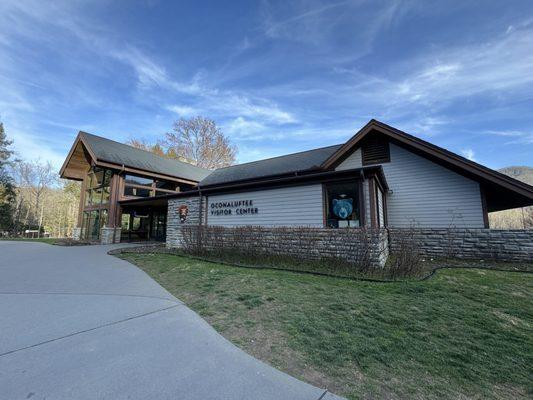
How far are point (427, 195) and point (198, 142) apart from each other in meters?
29.0

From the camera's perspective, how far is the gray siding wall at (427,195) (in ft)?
32.3

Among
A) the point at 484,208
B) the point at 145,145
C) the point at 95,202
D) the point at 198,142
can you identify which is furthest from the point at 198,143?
the point at 484,208

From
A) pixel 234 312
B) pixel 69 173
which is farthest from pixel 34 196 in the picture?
pixel 234 312

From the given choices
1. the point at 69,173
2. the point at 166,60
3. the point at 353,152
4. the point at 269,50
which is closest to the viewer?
the point at 353,152

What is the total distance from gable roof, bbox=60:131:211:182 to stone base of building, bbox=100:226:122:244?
14.0ft

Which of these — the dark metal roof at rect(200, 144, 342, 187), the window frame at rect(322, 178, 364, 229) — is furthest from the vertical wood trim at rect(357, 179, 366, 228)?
the dark metal roof at rect(200, 144, 342, 187)

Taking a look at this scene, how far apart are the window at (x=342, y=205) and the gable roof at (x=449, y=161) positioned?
3.55m

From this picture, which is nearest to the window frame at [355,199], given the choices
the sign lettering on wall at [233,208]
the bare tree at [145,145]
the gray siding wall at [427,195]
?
the sign lettering on wall at [233,208]

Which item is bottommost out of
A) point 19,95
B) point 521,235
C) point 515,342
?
point 515,342

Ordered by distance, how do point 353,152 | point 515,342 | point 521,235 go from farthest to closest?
point 353,152
point 521,235
point 515,342

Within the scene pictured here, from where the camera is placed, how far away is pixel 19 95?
554 inches

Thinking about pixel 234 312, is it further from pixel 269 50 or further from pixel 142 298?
pixel 269 50

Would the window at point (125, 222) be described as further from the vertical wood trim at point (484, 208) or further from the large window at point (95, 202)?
the vertical wood trim at point (484, 208)

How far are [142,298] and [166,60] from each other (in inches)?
567
